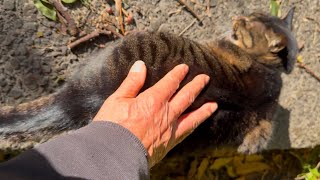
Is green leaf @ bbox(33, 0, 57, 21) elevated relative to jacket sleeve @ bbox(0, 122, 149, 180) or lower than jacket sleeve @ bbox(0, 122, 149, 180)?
elevated

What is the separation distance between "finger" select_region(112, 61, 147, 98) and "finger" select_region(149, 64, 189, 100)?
6 centimetres

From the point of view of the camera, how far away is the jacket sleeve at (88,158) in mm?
1513

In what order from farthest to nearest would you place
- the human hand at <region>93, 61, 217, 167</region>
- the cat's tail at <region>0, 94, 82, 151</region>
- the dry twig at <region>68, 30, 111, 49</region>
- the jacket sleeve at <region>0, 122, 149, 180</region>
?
1. the dry twig at <region>68, 30, 111, 49</region>
2. the cat's tail at <region>0, 94, 82, 151</region>
3. the human hand at <region>93, 61, 217, 167</region>
4. the jacket sleeve at <region>0, 122, 149, 180</region>

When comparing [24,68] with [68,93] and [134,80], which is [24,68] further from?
[134,80]

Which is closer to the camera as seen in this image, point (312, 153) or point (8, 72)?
point (8, 72)

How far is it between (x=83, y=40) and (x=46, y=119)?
64 cm

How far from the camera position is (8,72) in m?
2.56

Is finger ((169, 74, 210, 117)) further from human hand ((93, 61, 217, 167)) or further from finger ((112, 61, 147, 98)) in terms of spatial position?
finger ((112, 61, 147, 98))

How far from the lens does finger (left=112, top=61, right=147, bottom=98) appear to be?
200 centimetres

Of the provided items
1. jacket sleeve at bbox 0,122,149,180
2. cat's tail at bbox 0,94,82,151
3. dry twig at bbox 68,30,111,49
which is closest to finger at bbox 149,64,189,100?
jacket sleeve at bbox 0,122,149,180

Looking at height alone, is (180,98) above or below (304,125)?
above

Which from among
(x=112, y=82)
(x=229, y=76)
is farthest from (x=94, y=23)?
(x=229, y=76)

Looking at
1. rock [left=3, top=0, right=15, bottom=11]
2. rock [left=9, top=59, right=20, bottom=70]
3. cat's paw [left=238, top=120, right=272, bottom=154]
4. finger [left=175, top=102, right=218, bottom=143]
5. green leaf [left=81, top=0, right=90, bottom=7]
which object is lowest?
cat's paw [left=238, top=120, right=272, bottom=154]

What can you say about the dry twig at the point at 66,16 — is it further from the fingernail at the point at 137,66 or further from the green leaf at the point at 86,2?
the fingernail at the point at 137,66
